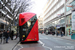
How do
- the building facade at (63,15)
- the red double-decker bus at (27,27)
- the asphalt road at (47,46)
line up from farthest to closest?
the building facade at (63,15) < the red double-decker bus at (27,27) < the asphalt road at (47,46)

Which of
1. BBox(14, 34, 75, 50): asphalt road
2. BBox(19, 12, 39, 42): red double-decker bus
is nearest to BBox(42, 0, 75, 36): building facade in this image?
BBox(14, 34, 75, 50): asphalt road

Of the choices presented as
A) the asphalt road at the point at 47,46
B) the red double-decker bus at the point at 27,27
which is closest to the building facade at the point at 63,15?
the asphalt road at the point at 47,46

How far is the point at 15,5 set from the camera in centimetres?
2161

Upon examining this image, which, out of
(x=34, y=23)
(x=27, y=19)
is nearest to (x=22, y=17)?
(x=27, y=19)

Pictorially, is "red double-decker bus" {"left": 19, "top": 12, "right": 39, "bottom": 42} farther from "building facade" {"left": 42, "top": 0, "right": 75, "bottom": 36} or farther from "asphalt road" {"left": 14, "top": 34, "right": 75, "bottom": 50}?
"building facade" {"left": 42, "top": 0, "right": 75, "bottom": 36}

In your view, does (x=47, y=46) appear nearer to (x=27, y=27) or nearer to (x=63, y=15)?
(x=27, y=27)

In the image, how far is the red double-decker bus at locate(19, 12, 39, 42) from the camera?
44.9 ft

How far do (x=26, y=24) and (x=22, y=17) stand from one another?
1.06m

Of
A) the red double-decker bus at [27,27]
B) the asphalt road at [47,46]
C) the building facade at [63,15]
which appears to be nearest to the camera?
the asphalt road at [47,46]

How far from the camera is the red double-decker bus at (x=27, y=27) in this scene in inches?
539

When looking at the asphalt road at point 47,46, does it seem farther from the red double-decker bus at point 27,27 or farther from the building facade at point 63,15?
the building facade at point 63,15

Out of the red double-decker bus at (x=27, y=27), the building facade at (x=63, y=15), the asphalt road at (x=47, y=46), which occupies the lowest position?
the asphalt road at (x=47, y=46)

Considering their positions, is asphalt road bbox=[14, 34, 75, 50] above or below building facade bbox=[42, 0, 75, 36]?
below

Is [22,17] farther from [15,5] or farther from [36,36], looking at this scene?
[15,5]
